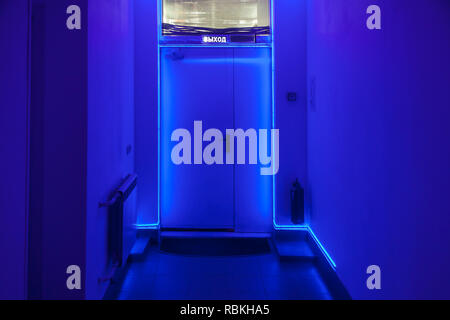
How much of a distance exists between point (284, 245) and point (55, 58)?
325 cm

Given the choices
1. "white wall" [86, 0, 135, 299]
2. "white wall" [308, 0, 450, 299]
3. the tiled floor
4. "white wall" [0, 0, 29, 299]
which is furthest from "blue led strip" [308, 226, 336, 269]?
"white wall" [0, 0, 29, 299]

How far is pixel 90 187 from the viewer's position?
2.79 metres

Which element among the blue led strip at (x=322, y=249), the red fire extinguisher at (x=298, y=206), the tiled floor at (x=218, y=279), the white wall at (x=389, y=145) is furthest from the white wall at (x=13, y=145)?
the red fire extinguisher at (x=298, y=206)

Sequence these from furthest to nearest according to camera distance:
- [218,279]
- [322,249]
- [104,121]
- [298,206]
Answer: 1. [298,206]
2. [322,249]
3. [218,279]
4. [104,121]

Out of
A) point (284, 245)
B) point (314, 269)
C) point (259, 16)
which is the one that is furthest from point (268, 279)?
point (259, 16)

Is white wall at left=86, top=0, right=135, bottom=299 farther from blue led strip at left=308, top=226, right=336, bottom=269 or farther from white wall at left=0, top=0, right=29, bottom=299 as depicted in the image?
blue led strip at left=308, top=226, right=336, bottom=269

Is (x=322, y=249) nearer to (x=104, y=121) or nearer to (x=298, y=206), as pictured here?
(x=298, y=206)

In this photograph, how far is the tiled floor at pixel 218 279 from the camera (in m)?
3.73

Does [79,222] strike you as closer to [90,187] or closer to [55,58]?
[90,187]

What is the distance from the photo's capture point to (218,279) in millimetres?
4098

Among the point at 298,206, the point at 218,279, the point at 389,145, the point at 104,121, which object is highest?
the point at 104,121

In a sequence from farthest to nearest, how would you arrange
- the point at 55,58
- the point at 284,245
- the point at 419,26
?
the point at 284,245
the point at 55,58
the point at 419,26

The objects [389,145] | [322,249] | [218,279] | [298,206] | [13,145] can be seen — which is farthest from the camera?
[298,206]

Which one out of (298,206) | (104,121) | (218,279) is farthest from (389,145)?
(298,206)
